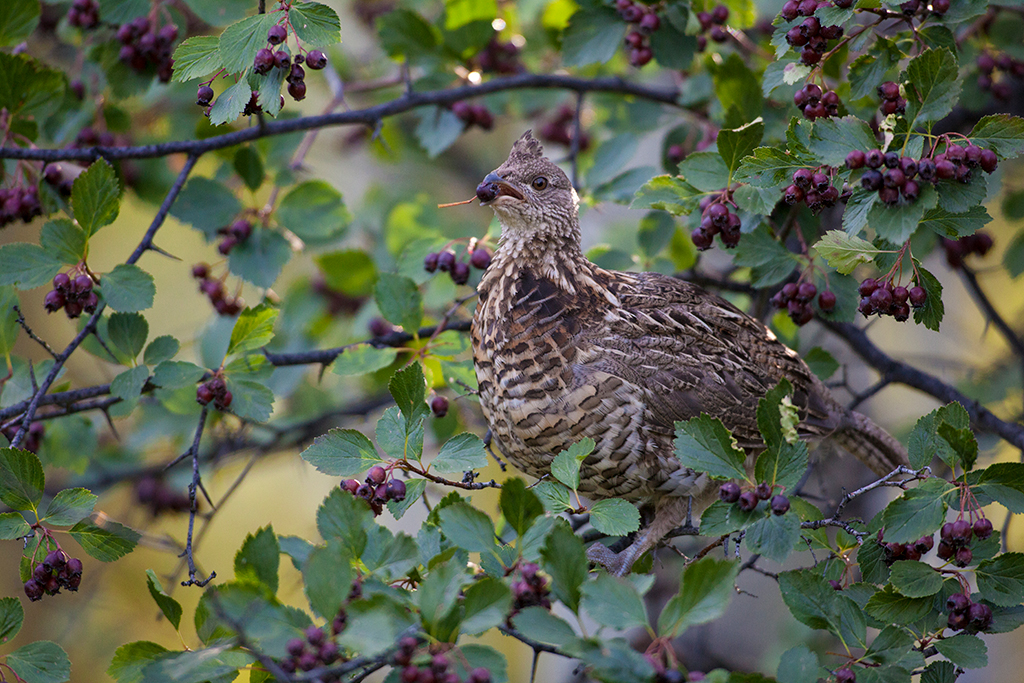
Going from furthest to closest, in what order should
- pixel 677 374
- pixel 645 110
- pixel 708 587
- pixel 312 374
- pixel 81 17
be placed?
pixel 312 374 → pixel 645 110 → pixel 81 17 → pixel 677 374 → pixel 708 587

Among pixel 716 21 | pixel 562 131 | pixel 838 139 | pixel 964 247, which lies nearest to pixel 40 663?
pixel 838 139

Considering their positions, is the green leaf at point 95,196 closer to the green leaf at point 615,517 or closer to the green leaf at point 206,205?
the green leaf at point 206,205

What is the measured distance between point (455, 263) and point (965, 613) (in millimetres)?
2141

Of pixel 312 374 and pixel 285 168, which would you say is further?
pixel 312 374

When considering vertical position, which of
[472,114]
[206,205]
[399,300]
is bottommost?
[399,300]

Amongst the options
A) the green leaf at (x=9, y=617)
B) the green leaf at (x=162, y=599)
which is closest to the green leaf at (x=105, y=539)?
the green leaf at (x=9, y=617)

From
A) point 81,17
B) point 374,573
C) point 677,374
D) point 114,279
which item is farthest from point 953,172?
point 81,17

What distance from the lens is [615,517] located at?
212 cm

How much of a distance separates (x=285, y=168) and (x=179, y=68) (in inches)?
62.0

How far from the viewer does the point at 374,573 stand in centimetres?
190

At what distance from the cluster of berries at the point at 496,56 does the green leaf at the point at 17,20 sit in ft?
6.35

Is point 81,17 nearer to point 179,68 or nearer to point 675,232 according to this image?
point 179,68

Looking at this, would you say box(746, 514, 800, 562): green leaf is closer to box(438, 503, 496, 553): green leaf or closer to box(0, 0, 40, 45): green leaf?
box(438, 503, 496, 553): green leaf

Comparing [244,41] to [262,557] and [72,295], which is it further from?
[262,557]
